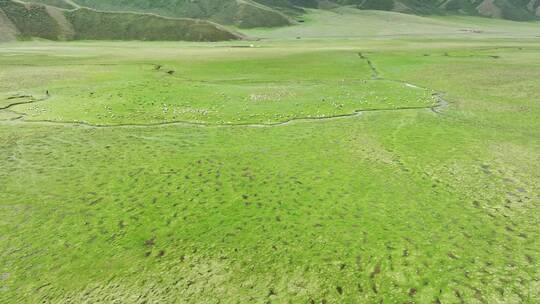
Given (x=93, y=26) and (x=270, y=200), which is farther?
(x=93, y=26)

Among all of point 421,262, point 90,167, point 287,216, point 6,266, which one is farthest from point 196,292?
point 90,167

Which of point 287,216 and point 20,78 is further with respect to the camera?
point 20,78

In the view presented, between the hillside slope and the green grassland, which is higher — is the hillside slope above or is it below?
above

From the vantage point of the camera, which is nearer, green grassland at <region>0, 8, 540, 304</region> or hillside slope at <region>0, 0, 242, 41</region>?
green grassland at <region>0, 8, 540, 304</region>

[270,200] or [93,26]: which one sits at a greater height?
[93,26]

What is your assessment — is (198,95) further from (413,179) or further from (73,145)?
(413,179)
